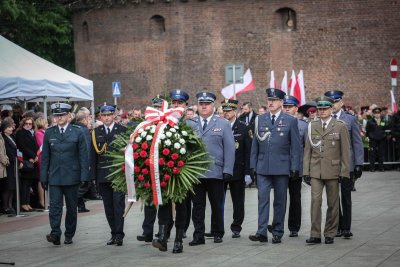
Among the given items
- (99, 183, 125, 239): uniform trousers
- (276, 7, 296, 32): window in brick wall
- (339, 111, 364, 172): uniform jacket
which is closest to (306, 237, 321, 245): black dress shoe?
(339, 111, 364, 172): uniform jacket

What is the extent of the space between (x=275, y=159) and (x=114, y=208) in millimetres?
2350

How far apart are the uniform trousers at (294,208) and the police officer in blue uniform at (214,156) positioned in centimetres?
112

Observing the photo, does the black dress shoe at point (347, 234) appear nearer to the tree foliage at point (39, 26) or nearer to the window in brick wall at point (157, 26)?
the tree foliage at point (39, 26)

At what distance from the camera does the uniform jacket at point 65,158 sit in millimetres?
14438

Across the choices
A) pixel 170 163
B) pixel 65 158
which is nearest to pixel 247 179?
pixel 170 163

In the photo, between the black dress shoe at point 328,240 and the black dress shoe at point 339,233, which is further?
the black dress shoe at point 339,233

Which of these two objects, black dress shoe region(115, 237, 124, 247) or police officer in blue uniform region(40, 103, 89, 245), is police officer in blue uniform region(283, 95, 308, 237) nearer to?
black dress shoe region(115, 237, 124, 247)

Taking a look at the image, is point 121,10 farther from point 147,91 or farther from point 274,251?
point 274,251

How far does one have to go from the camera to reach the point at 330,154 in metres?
13.9

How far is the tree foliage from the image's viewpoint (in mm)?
44312

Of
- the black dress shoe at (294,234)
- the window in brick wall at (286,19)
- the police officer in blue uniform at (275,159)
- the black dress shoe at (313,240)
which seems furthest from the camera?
the window in brick wall at (286,19)

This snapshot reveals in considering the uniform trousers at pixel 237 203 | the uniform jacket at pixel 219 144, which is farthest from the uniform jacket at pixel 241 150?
the uniform jacket at pixel 219 144

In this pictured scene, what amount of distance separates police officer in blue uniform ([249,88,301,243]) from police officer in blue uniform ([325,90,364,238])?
69 centimetres

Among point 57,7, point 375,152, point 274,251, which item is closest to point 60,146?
point 274,251
